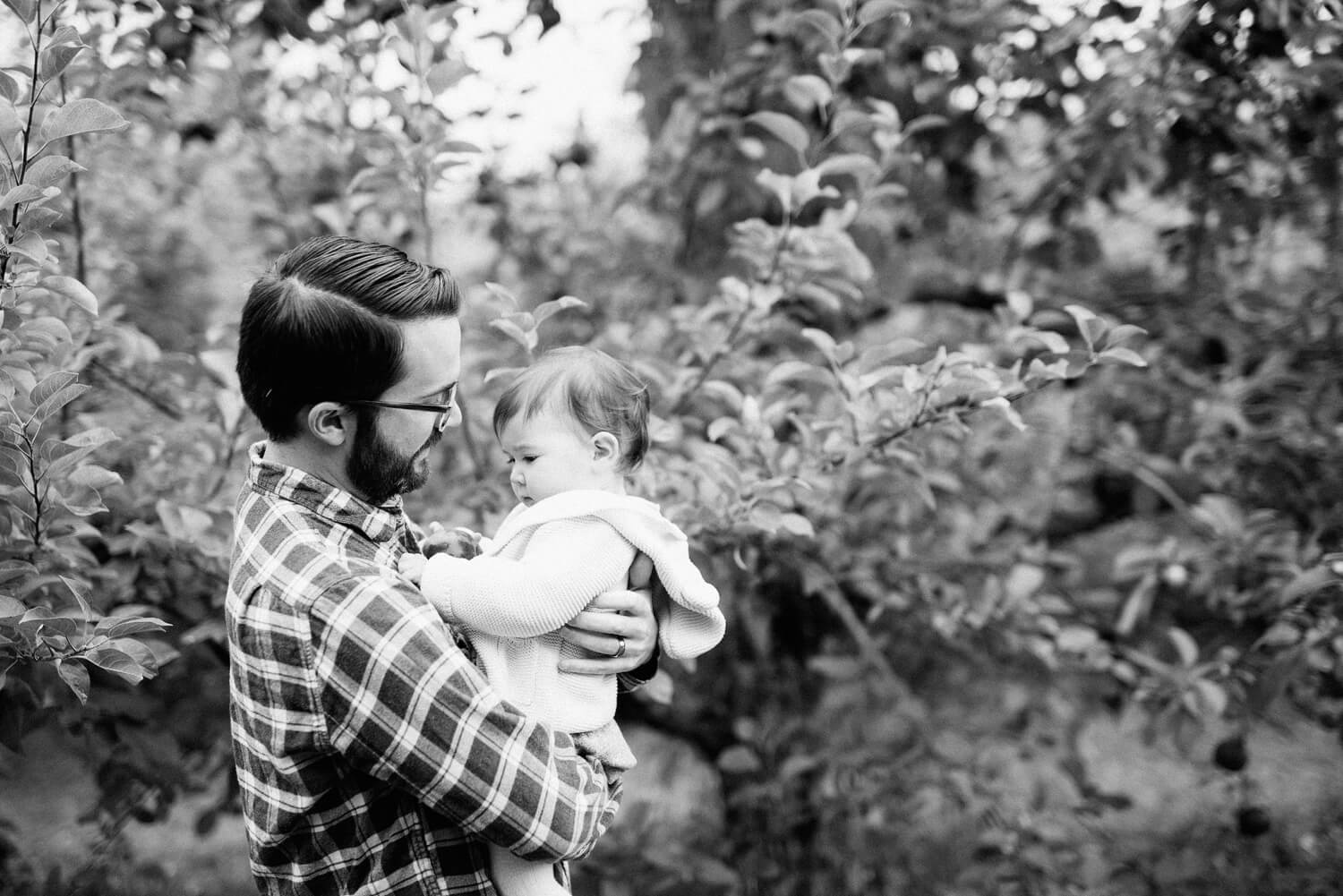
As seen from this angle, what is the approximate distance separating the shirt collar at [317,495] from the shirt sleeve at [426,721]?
0.16 metres

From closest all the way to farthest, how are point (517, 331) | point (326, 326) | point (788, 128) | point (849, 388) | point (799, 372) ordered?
1. point (326, 326)
2. point (517, 331)
3. point (849, 388)
4. point (799, 372)
5. point (788, 128)

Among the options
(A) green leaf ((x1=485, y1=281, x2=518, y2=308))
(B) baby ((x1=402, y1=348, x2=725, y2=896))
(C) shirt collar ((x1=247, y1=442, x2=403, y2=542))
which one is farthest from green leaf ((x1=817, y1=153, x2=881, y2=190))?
(C) shirt collar ((x1=247, y1=442, x2=403, y2=542))

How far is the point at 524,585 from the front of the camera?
135 centimetres

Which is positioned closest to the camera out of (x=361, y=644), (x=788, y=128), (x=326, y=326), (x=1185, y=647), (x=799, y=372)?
(x=361, y=644)

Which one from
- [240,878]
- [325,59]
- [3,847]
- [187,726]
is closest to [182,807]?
[240,878]

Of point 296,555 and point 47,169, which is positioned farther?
point 47,169

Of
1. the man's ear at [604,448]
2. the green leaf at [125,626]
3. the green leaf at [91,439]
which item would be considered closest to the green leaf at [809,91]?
the man's ear at [604,448]

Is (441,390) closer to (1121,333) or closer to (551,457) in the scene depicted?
(551,457)

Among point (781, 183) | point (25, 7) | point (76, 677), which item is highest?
point (25, 7)

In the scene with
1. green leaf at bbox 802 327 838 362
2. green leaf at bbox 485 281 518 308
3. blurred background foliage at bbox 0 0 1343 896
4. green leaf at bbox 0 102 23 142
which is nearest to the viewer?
green leaf at bbox 0 102 23 142

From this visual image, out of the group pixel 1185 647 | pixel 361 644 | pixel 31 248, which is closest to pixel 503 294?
pixel 31 248

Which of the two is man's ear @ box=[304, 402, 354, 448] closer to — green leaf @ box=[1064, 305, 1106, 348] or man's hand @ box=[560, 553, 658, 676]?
man's hand @ box=[560, 553, 658, 676]

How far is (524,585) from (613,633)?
163mm

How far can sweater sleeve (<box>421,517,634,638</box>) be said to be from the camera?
134cm
